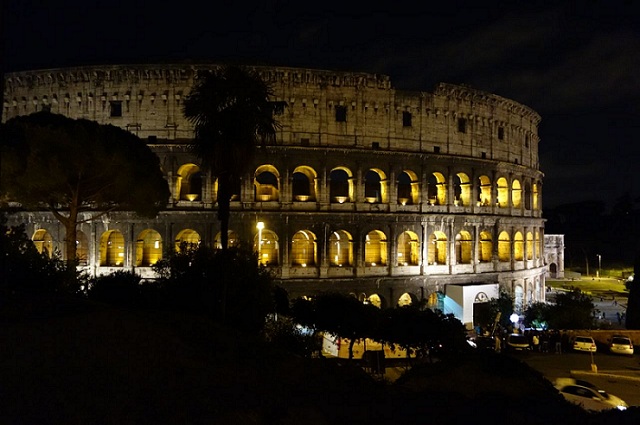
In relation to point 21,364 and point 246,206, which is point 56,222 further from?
point 21,364

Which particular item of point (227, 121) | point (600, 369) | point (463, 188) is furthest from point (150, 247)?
point (600, 369)

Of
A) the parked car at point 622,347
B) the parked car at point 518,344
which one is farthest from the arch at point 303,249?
the parked car at point 622,347

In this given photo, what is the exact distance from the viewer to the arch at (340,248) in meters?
24.0

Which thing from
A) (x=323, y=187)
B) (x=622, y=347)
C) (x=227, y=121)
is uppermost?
(x=227, y=121)

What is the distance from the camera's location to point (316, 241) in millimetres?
22609

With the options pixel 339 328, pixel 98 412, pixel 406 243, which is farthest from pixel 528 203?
pixel 98 412

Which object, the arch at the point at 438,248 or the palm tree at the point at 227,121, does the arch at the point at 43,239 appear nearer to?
the palm tree at the point at 227,121

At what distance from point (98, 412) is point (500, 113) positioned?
26.9 m

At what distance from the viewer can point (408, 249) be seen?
2533cm

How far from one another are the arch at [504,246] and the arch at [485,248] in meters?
1.07

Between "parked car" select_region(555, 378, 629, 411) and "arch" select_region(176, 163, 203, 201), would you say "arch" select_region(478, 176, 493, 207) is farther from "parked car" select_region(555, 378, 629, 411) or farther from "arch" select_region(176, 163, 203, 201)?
"parked car" select_region(555, 378, 629, 411)

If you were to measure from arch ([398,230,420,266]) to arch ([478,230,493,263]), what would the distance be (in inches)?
182

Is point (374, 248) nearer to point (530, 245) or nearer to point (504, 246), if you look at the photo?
point (504, 246)

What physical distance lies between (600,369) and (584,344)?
272 centimetres
